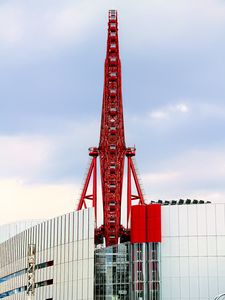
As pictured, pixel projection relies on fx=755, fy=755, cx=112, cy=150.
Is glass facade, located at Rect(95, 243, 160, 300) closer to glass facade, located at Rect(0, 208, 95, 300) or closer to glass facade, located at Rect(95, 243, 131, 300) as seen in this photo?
A: glass facade, located at Rect(95, 243, 131, 300)

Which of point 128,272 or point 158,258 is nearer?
point 158,258

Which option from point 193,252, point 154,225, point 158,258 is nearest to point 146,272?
point 158,258

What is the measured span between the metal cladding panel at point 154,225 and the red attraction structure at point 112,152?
107 feet

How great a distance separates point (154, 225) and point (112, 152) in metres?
37.3

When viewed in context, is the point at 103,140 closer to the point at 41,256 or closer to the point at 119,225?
the point at 119,225

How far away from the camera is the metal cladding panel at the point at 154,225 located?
76438mm

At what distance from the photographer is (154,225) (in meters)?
76.6

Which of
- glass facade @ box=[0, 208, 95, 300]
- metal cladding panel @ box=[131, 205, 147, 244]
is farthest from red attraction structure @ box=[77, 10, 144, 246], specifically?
metal cladding panel @ box=[131, 205, 147, 244]

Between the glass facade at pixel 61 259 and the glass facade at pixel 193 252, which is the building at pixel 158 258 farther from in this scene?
the glass facade at pixel 61 259

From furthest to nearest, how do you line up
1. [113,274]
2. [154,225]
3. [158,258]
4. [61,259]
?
[61,259]
[113,274]
[154,225]
[158,258]

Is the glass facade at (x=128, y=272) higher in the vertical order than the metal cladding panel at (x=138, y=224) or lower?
lower

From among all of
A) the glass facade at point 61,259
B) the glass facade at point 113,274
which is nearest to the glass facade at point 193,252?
the glass facade at point 113,274

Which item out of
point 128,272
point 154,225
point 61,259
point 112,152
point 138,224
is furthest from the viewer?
point 112,152

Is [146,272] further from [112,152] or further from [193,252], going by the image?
[112,152]
